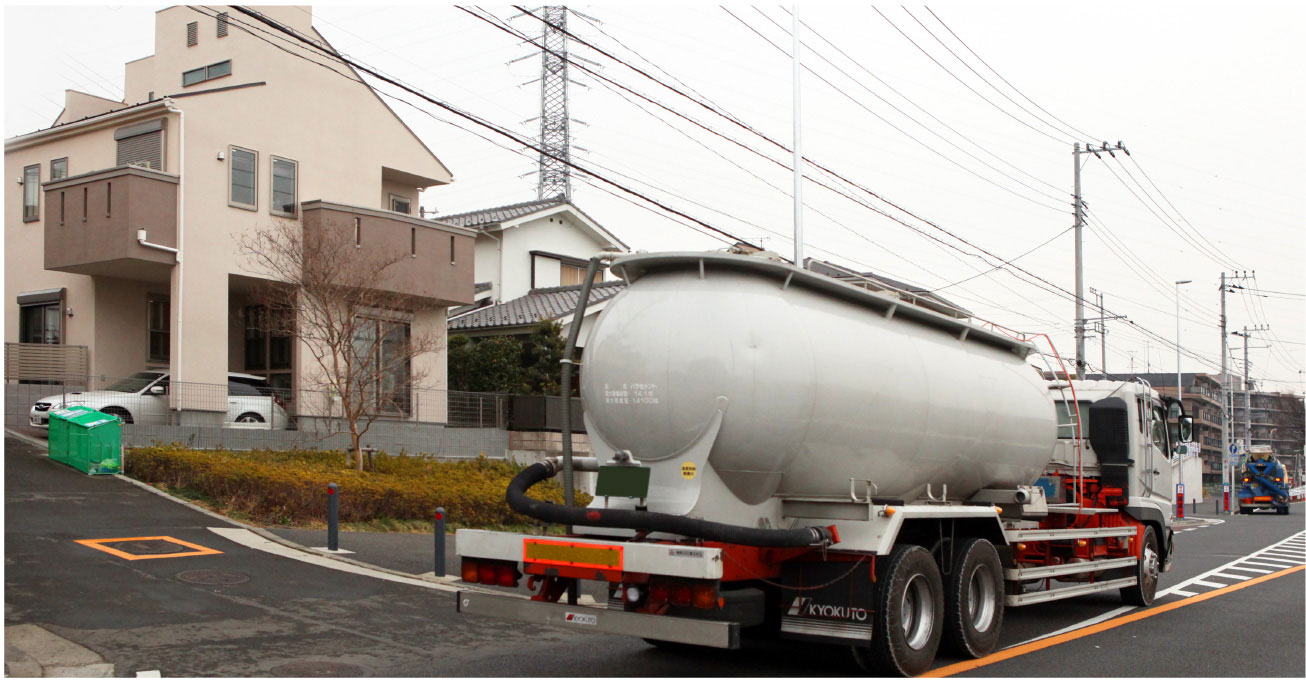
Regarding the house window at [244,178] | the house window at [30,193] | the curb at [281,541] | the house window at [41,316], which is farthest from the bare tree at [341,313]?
the house window at [30,193]

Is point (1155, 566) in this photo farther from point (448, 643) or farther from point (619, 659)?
point (448, 643)

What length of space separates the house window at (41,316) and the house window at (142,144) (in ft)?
11.7

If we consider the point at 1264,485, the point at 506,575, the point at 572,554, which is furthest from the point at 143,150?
the point at 1264,485

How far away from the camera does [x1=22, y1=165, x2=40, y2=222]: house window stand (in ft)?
80.7

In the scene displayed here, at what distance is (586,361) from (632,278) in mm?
807

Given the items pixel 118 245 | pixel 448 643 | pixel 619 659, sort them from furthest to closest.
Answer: pixel 118 245, pixel 448 643, pixel 619 659

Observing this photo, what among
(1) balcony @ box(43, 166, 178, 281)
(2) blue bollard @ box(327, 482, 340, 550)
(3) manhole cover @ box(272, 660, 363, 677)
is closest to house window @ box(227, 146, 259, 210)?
(1) balcony @ box(43, 166, 178, 281)

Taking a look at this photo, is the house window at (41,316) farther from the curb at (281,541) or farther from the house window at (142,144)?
the curb at (281,541)

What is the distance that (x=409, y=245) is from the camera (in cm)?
2405

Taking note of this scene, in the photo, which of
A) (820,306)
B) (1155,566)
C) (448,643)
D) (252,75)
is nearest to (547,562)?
(448,643)

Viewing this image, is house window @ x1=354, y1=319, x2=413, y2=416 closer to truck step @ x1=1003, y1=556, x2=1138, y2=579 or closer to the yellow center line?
truck step @ x1=1003, y1=556, x2=1138, y2=579

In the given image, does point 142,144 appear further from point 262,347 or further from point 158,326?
point 262,347

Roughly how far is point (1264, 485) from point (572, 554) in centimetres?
4644

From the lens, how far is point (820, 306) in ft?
28.3
